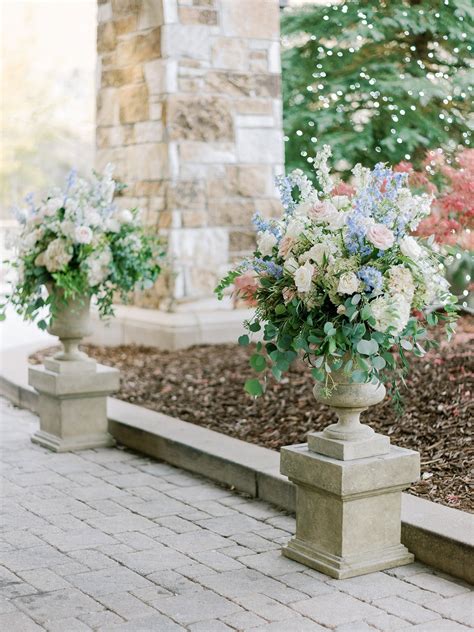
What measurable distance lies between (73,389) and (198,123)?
3338 millimetres

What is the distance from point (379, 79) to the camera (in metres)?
10.0

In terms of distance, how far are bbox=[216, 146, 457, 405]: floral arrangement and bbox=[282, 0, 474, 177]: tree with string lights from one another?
18.4ft

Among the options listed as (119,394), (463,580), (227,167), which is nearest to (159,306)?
(227,167)

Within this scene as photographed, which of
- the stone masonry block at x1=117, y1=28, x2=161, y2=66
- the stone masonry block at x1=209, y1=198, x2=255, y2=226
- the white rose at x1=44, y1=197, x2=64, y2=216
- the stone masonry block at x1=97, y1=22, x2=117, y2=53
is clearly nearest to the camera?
the white rose at x1=44, y1=197, x2=64, y2=216

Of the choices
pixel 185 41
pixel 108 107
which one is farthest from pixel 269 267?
pixel 108 107

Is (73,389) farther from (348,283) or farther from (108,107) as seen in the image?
(108,107)

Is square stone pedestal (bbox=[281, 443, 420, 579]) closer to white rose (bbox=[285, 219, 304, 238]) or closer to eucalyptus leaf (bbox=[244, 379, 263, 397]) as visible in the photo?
eucalyptus leaf (bbox=[244, 379, 263, 397])

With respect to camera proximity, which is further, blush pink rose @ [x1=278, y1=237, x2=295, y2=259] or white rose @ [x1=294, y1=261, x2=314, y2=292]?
blush pink rose @ [x1=278, y1=237, x2=295, y2=259]

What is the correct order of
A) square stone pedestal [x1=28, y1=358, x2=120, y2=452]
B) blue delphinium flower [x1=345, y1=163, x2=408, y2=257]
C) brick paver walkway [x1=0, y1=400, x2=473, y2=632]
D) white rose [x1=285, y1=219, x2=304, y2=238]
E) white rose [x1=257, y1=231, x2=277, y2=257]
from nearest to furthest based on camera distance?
brick paver walkway [x1=0, y1=400, x2=473, y2=632] → blue delphinium flower [x1=345, y1=163, x2=408, y2=257] → white rose [x1=285, y1=219, x2=304, y2=238] → white rose [x1=257, y1=231, x2=277, y2=257] → square stone pedestal [x1=28, y1=358, x2=120, y2=452]

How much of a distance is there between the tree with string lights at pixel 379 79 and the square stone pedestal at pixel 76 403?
435 centimetres

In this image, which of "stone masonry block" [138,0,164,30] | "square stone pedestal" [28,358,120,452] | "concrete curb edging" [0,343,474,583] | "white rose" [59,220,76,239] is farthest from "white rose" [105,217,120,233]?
"stone masonry block" [138,0,164,30]

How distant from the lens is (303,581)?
12.5ft

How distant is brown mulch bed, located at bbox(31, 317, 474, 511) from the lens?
480 cm

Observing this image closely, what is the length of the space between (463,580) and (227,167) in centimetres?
546
